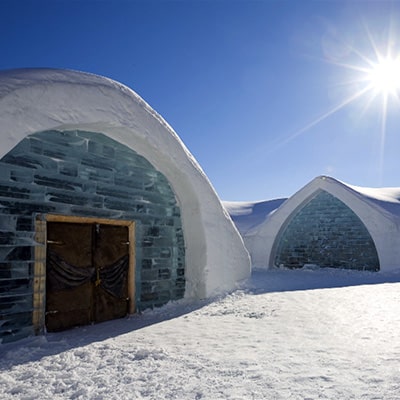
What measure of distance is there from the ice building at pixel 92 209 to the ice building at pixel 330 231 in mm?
7654

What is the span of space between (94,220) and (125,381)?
306 cm

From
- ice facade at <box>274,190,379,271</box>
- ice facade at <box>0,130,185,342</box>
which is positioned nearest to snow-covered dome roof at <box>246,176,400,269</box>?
ice facade at <box>274,190,379,271</box>

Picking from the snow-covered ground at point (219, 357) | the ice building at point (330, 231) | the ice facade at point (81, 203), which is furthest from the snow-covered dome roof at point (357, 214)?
the ice facade at point (81, 203)

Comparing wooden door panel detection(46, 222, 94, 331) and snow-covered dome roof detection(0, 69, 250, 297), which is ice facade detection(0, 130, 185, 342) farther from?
wooden door panel detection(46, 222, 94, 331)

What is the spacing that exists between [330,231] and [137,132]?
35.1 ft

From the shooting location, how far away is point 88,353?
411 cm

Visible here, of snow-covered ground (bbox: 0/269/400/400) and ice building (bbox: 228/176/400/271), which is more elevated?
ice building (bbox: 228/176/400/271)

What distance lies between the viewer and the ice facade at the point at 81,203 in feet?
15.5

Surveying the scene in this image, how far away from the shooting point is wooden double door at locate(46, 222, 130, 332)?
17.4ft

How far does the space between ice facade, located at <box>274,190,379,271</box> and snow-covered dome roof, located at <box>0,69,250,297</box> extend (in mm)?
6693

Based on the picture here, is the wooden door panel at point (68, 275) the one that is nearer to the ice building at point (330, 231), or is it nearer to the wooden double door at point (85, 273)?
the wooden double door at point (85, 273)

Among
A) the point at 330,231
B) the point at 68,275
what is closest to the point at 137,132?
the point at 68,275

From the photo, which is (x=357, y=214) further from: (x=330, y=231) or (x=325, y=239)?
(x=325, y=239)

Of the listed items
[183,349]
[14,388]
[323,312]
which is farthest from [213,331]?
[14,388]
